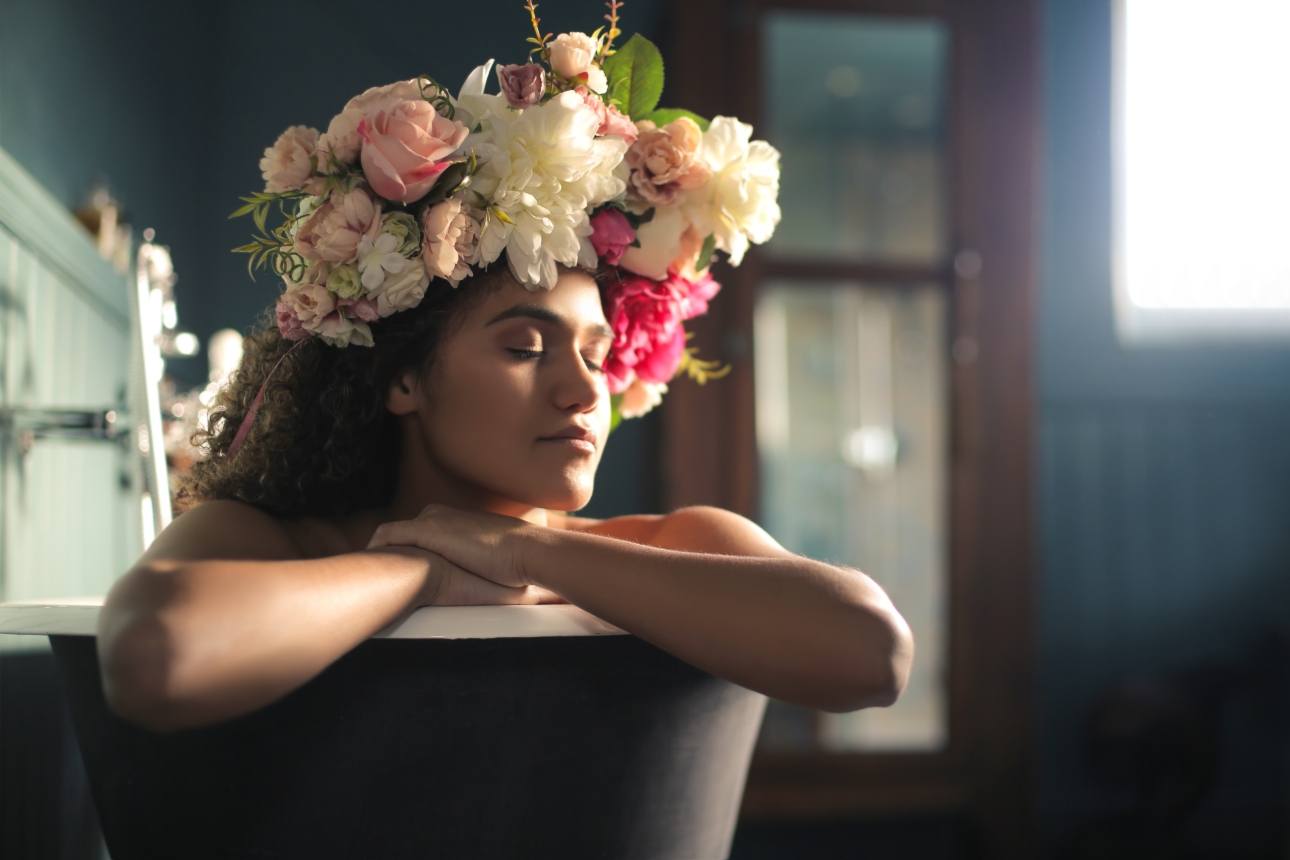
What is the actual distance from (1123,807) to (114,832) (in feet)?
9.82

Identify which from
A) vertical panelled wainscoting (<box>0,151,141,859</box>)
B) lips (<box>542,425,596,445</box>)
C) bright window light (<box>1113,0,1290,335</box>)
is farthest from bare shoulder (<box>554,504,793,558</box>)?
bright window light (<box>1113,0,1290,335</box>)

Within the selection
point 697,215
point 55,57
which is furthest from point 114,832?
point 55,57

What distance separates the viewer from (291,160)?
3.80ft

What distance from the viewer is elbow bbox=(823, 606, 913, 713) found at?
0.99 metres

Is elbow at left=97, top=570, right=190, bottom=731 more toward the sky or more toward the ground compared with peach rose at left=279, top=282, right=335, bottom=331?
more toward the ground

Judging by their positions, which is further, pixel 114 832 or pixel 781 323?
pixel 781 323

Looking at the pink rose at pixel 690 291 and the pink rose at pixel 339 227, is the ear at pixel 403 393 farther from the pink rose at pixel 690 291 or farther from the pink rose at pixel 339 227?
the pink rose at pixel 690 291

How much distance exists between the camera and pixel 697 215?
1372 mm

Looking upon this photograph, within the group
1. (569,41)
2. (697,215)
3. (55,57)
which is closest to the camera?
(569,41)

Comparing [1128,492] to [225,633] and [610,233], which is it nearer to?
[610,233]

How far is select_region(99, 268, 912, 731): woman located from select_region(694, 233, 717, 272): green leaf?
0.67 ft

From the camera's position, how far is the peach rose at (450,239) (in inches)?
45.0

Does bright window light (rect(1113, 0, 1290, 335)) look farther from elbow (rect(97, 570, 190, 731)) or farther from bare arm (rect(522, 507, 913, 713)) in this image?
elbow (rect(97, 570, 190, 731))

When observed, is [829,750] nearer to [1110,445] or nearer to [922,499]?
[922,499]
